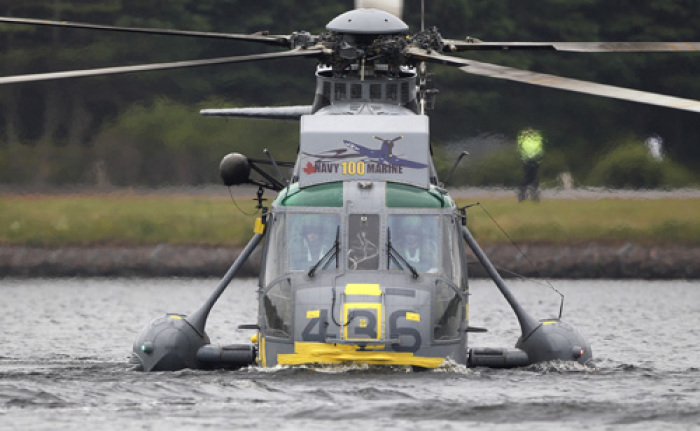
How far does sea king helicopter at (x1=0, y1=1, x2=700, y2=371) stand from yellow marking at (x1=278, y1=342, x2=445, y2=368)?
0.07 ft

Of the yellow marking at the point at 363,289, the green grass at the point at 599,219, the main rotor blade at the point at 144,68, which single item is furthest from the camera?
the green grass at the point at 599,219

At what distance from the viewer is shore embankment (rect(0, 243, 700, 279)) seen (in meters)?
60.7

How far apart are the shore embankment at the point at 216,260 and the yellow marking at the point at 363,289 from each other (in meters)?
29.5

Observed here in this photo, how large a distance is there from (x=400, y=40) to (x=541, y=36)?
30.1 m

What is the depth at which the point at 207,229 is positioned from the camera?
5997 centimetres

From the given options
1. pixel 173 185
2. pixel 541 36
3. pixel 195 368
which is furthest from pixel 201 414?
pixel 541 36

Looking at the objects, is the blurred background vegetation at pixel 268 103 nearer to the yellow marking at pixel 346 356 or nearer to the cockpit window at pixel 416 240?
the cockpit window at pixel 416 240

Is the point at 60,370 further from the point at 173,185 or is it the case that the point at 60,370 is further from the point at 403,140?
the point at 173,185

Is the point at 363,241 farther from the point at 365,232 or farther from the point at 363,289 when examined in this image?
the point at 363,289

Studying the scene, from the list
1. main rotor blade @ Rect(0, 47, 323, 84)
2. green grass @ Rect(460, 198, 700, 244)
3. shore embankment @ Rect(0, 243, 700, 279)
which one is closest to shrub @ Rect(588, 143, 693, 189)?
green grass @ Rect(460, 198, 700, 244)

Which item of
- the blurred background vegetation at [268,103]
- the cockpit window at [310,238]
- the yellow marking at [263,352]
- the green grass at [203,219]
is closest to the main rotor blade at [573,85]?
the cockpit window at [310,238]

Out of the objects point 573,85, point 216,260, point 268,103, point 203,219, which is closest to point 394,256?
point 573,85

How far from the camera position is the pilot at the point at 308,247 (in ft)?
101

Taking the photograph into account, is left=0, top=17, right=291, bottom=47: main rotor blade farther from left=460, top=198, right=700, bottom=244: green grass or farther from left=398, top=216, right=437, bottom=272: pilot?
left=460, top=198, right=700, bottom=244: green grass
